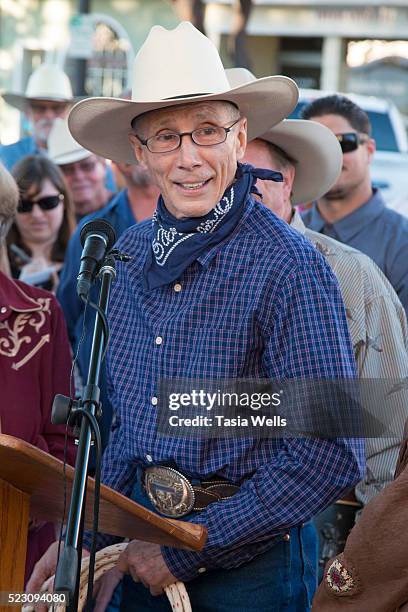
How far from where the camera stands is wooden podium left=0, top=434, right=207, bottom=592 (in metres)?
2.60

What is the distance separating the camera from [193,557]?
10.1ft

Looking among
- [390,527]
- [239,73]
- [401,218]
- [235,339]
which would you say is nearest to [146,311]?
[235,339]

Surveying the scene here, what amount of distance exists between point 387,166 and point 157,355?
10.00m

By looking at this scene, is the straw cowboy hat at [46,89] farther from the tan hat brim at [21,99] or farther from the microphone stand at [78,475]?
the microphone stand at [78,475]

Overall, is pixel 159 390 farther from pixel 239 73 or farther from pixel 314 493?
pixel 239 73

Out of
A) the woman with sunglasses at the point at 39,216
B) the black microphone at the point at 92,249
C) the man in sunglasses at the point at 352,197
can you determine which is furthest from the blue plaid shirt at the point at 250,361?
the woman with sunglasses at the point at 39,216

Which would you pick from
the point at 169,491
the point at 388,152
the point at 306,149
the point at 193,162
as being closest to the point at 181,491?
the point at 169,491

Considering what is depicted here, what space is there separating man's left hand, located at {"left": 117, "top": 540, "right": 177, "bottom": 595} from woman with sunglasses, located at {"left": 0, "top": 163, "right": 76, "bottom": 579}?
61 cm

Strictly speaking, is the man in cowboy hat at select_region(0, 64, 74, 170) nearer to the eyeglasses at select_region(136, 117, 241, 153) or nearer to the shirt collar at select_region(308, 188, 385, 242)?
the shirt collar at select_region(308, 188, 385, 242)

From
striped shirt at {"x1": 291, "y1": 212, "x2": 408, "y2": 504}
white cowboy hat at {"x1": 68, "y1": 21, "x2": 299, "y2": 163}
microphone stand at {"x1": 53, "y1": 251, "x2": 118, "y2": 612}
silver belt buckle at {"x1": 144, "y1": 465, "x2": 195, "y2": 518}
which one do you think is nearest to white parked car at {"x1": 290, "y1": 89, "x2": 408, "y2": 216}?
striped shirt at {"x1": 291, "y1": 212, "x2": 408, "y2": 504}

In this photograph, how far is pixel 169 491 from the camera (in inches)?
124

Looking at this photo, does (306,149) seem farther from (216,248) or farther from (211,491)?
(211,491)

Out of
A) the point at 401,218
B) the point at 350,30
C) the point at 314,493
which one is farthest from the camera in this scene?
the point at 350,30

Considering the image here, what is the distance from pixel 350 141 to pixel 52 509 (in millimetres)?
3684
